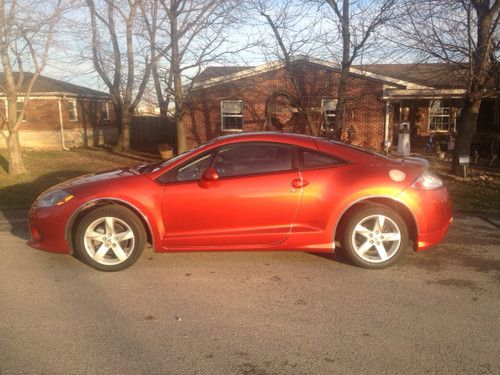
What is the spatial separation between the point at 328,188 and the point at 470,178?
25.8 feet

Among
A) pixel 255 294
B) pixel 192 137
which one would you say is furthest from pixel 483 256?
pixel 192 137

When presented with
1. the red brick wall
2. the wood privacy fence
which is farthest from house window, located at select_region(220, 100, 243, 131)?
the wood privacy fence

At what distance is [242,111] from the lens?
18.9 metres

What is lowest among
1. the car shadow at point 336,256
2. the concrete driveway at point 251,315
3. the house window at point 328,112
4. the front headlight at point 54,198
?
the concrete driveway at point 251,315

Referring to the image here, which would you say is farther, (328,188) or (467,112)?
(467,112)

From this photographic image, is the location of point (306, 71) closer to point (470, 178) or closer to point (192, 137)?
point (192, 137)

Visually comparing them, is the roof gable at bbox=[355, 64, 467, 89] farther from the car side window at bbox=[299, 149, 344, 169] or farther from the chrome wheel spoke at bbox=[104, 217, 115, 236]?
the chrome wheel spoke at bbox=[104, 217, 115, 236]

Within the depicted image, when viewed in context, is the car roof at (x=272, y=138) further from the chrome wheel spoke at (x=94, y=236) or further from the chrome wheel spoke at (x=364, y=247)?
the chrome wheel spoke at (x=94, y=236)

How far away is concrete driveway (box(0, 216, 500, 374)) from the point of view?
2.98 m

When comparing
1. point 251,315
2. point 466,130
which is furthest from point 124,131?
point 251,315

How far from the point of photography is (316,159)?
475 cm

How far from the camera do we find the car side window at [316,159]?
4727 millimetres

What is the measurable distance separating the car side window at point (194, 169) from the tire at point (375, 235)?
5.48 feet

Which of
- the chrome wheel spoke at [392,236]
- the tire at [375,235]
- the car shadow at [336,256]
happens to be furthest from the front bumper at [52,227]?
the chrome wheel spoke at [392,236]
